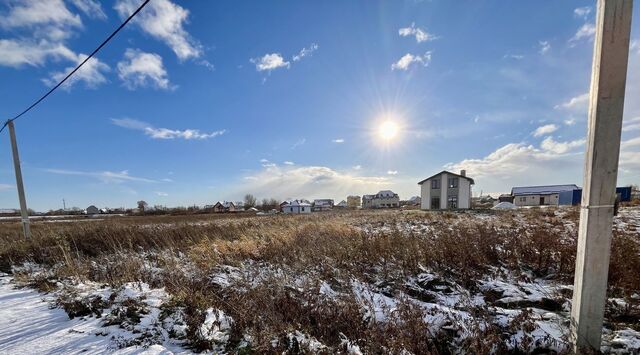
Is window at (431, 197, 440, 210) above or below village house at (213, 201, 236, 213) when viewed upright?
above

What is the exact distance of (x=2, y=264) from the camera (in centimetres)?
789

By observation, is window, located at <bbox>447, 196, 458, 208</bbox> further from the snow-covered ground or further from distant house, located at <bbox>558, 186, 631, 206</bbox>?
the snow-covered ground

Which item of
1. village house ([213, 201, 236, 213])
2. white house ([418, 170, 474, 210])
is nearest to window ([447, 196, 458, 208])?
white house ([418, 170, 474, 210])

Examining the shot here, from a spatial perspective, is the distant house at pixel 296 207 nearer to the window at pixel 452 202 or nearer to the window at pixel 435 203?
the window at pixel 435 203

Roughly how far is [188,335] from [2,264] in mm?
9680

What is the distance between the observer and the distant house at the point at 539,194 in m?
45.6

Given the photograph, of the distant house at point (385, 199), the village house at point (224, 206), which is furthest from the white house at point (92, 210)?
the distant house at point (385, 199)

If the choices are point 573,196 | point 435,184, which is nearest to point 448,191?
point 435,184

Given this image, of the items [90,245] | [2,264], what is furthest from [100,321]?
[90,245]

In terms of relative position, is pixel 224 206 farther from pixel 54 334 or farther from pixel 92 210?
pixel 54 334

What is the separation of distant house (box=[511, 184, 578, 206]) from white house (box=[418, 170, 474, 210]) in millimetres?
23238

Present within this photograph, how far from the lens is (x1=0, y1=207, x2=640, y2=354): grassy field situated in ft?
9.66

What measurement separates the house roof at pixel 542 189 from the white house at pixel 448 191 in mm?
24418

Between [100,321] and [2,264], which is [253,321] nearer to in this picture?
[100,321]
